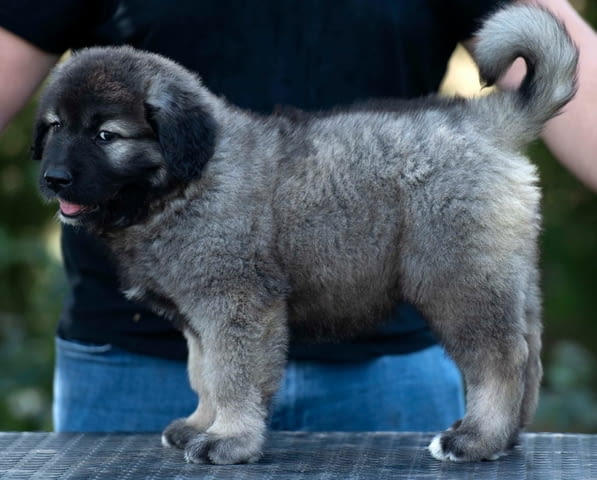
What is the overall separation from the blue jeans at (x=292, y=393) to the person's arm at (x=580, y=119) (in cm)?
84

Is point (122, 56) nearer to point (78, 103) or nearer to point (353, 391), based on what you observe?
point (78, 103)

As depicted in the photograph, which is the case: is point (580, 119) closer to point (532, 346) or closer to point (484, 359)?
point (532, 346)

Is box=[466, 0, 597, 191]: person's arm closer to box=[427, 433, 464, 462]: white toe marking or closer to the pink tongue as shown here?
box=[427, 433, 464, 462]: white toe marking

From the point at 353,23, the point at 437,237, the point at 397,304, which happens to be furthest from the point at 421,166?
the point at 353,23

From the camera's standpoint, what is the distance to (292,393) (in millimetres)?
4004

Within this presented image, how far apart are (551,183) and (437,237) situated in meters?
3.73

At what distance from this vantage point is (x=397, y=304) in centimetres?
328

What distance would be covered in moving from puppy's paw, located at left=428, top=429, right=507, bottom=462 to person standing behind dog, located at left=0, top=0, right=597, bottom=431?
557mm

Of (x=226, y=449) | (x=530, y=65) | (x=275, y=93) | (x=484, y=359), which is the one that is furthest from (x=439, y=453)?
(x=275, y=93)

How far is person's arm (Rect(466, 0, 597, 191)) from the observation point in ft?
12.3

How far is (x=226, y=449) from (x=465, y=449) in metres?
0.67

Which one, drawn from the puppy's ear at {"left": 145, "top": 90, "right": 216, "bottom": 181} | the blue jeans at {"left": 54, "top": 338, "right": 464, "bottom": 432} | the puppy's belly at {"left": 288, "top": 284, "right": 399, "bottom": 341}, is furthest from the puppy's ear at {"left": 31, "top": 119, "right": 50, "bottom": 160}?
the blue jeans at {"left": 54, "top": 338, "right": 464, "bottom": 432}

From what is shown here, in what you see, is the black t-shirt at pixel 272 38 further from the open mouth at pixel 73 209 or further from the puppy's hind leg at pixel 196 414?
the open mouth at pixel 73 209

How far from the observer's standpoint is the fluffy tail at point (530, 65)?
3.19 m
